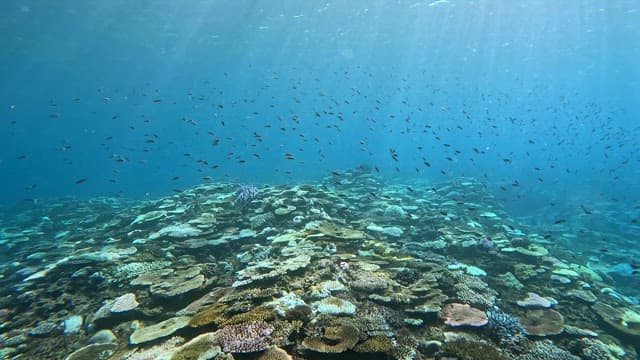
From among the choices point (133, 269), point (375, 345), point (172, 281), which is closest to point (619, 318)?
point (375, 345)

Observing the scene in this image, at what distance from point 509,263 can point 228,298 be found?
10284 millimetres

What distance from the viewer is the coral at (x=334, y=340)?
21.0 feet

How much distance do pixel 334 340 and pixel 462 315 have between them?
136 inches

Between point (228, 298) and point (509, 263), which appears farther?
point (509, 263)

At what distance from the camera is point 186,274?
10883 millimetres

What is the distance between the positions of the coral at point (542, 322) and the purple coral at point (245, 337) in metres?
6.06

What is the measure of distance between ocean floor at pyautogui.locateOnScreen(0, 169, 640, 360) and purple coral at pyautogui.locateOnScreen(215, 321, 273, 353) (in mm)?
25

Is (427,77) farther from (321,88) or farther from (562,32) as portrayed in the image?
(562,32)

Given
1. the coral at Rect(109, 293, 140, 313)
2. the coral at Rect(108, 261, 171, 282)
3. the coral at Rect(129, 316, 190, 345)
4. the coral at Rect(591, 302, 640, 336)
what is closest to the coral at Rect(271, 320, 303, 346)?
the coral at Rect(129, 316, 190, 345)

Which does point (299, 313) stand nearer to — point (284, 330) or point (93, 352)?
point (284, 330)

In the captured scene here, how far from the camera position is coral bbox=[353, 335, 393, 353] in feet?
21.3

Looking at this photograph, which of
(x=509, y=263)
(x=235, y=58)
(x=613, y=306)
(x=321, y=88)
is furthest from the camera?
(x=321, y=88)

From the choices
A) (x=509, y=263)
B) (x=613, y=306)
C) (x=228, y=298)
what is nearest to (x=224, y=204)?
(x=228, y=298)

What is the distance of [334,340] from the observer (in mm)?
6629
